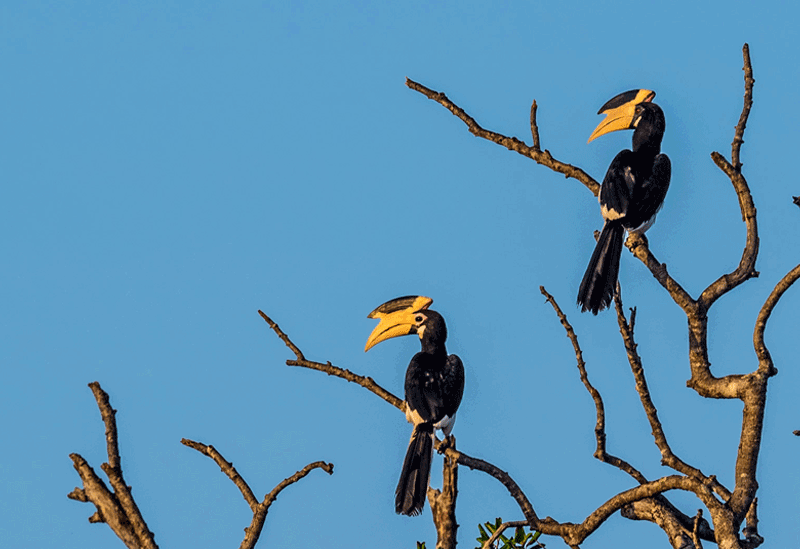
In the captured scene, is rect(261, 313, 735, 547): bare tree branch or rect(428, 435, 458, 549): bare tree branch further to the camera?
rect(428, 435, 458, 549): bare tree branch

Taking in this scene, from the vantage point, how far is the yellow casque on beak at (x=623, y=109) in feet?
27.9

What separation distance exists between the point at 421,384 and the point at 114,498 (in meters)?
3.53

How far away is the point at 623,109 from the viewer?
8578mm

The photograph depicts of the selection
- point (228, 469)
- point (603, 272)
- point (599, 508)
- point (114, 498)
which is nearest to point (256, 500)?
point (228, 469)

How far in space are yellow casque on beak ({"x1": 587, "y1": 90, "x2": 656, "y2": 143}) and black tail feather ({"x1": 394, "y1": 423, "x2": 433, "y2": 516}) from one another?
2918 mm

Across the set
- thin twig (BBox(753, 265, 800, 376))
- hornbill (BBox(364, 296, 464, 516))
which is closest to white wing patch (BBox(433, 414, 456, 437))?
hornbill (BBox(364, 296, 464, 516))

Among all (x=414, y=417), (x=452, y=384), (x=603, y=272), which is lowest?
(x=414, y=417)

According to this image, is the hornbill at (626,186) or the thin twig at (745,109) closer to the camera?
Result: the thin twig at (745,109)

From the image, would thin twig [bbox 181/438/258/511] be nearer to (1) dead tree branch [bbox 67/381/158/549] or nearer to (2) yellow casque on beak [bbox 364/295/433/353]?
(1) dead tree branch [bbox 67/381/158/549]

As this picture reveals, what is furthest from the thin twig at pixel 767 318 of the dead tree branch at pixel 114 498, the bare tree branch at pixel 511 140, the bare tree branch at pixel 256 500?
the dead tree branch at pixel 114 498

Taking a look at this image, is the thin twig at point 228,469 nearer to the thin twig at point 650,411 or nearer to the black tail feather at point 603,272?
the thin twig at point 650,411

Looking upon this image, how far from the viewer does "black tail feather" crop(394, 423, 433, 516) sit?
22.3 feet

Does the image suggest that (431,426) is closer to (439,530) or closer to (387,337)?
(387,337)

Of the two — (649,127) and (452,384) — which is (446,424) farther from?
(649,127)
